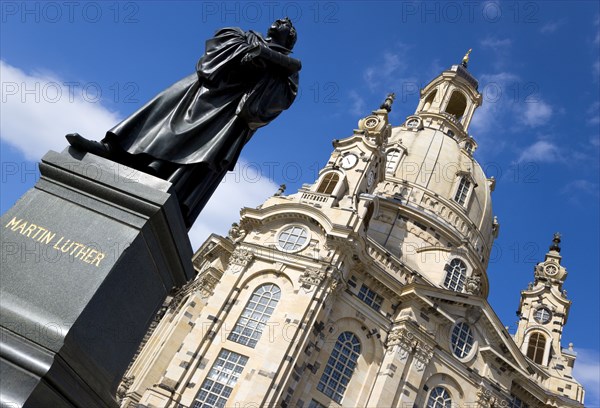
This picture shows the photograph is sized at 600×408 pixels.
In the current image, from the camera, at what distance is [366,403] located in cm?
2686

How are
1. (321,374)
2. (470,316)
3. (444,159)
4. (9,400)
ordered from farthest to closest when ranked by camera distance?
1. (444,159)
2. (470,316)
3. (321,374)
4. (9,400)

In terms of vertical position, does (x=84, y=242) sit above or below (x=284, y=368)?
below

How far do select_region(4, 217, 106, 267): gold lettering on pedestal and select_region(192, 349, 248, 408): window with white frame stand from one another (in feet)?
67.6

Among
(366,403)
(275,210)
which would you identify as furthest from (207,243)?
(366,403)

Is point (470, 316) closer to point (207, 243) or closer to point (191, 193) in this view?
point (207, 243)

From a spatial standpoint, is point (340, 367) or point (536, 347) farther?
point (536, 347)

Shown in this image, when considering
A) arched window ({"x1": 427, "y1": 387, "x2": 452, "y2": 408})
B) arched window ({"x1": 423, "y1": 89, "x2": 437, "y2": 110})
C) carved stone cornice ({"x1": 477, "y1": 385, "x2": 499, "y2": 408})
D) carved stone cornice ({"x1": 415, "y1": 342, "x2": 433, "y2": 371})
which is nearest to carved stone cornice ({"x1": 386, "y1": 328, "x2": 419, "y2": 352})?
carved stone cornice ({"x1": 415, "y1": 342, "x2": 433, "y2": 371})

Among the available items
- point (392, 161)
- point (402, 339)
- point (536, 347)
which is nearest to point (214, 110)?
point (402, 339)

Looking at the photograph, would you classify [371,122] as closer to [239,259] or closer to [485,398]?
[239,259]

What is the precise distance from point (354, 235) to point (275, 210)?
4.52 metres

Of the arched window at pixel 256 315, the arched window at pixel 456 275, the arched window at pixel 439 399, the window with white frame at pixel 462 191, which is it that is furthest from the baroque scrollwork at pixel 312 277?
the window with white frame at pixel 462 191

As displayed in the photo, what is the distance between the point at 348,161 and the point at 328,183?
2381 mm

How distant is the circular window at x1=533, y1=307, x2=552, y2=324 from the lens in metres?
42.2

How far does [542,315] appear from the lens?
42562mm
